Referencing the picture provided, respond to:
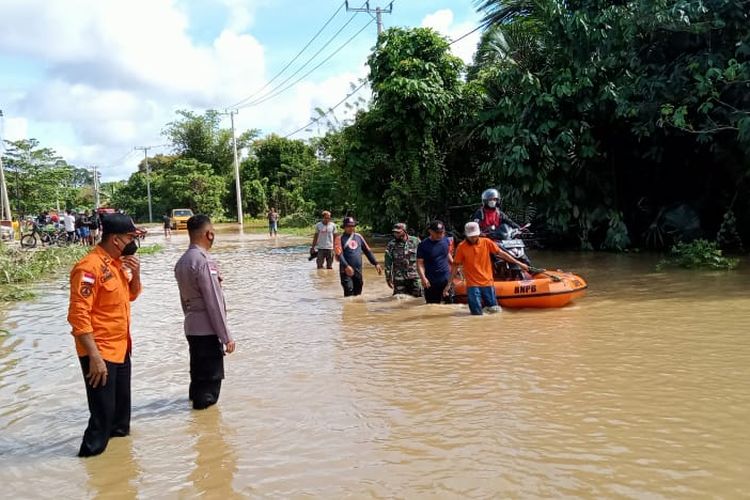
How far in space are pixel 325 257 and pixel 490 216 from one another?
21.1 feet

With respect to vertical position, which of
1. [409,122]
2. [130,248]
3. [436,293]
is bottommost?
[436,293]

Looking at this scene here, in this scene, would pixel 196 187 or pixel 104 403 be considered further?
pixel 196 187

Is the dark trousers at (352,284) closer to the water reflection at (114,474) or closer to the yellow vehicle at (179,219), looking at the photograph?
the water reflection at (114,474)

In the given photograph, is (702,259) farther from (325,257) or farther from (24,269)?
(24,269)

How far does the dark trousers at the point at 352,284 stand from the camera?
1182 cm

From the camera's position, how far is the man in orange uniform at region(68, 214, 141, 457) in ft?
14.4

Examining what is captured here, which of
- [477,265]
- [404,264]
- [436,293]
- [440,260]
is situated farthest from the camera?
[404,264]

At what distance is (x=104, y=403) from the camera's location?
182 inches

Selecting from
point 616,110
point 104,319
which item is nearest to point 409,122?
point 616,110

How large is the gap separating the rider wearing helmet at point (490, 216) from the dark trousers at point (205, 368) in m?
5.95

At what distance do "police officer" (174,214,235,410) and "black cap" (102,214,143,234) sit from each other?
0.61 m

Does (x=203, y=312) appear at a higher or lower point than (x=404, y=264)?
higher

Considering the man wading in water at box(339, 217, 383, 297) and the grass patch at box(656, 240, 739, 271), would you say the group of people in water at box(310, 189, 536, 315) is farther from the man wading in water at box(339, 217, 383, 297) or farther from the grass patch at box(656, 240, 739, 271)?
the grass patch at box(656, 240, 739, 271)

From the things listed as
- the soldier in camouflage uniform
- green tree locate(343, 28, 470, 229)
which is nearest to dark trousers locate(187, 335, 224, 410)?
the soldier in camouflage uniform
